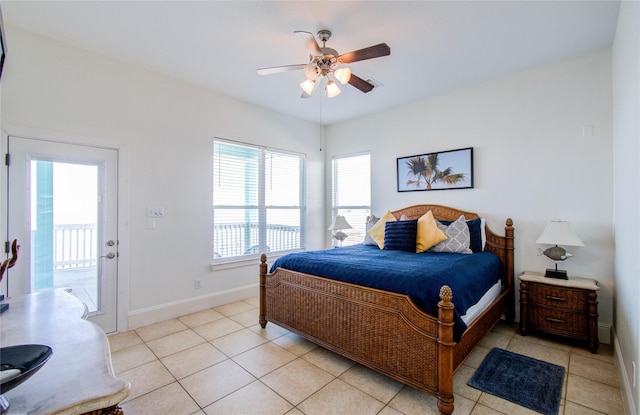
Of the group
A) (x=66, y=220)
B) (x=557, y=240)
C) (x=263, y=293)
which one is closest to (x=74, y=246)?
(x=66, y=220)

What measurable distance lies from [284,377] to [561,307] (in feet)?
8.65

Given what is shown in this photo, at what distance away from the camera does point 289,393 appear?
2.04 m

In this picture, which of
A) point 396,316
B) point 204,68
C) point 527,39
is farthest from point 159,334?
point 527,39

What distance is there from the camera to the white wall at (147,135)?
2.62 meters

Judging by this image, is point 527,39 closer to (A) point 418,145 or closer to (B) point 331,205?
(A) point 418,145

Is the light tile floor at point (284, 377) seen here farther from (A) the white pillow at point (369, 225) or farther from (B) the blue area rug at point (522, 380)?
(A) the white pillow at point (369, 225)

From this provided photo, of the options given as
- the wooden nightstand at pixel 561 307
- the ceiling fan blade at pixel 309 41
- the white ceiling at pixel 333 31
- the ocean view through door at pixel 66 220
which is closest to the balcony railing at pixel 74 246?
the ocean view through door at pixel 66 220

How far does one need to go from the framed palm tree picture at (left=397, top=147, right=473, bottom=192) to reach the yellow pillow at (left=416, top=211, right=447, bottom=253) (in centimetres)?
72

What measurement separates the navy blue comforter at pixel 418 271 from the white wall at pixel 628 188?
88 cm

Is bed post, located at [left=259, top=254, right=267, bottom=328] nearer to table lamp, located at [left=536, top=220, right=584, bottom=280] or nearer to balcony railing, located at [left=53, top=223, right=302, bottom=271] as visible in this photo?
balcony railing, located at [left=53, top=223, right=302, bottom=271]

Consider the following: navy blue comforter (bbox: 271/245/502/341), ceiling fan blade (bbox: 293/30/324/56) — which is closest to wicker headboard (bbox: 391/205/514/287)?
navy blue comforter (bbox: 271/245/502/341)

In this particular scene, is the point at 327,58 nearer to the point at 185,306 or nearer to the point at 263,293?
the point at 263,293

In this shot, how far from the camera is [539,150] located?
316cm

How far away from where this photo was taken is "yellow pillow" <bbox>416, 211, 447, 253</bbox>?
10.7 ft
